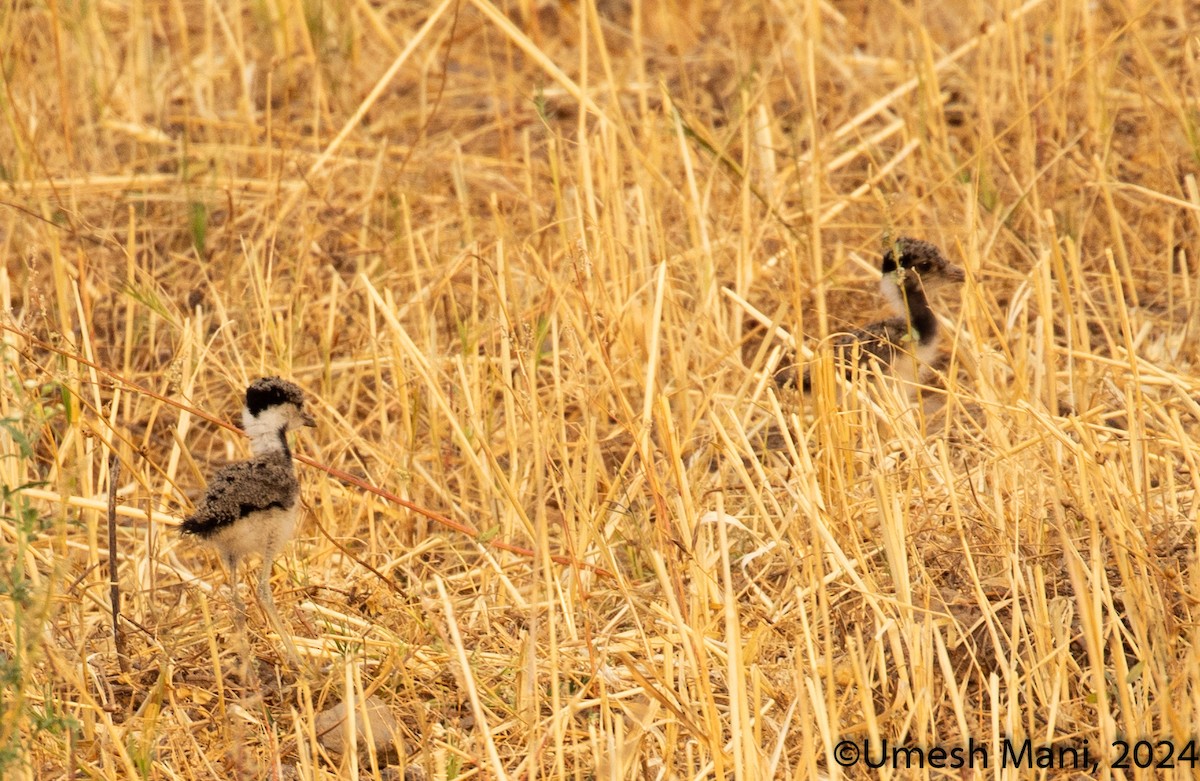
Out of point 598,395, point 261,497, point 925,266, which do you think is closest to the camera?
point 261,497

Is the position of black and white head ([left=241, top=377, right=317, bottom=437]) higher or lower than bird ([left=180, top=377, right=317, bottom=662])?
A: higher

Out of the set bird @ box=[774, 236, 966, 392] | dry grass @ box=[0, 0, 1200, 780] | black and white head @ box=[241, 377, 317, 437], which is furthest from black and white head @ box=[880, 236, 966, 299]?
black and white head @ box=[241, 377, 317, 437]

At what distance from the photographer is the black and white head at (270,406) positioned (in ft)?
13.7

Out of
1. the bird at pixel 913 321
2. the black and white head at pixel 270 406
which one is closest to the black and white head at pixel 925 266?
the bird at pixel 913 321

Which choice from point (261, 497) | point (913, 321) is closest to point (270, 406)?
point (261, 497)

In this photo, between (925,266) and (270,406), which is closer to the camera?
(270,406)

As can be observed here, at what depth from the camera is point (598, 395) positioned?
4.92m

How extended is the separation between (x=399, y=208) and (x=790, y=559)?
10.0 feet

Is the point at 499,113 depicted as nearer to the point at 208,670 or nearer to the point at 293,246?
the point at 293,246

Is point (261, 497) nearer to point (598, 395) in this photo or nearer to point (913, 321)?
point (598, 395)

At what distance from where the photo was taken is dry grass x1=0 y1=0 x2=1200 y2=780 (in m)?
3.67

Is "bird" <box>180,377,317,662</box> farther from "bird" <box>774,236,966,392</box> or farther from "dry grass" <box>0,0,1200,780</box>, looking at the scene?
"bird" <box>774,236,966,392</box>

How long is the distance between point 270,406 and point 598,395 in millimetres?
1166

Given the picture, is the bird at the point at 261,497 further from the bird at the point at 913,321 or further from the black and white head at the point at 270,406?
the bird at the point at 913,321
